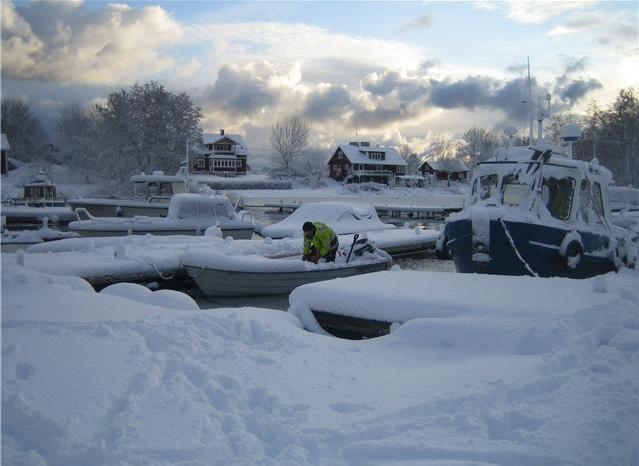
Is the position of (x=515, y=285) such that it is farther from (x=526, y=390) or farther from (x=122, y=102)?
(x=122, y=102)

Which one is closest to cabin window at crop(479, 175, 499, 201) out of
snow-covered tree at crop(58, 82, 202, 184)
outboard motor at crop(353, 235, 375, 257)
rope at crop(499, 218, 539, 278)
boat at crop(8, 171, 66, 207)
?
rope at crop(499, 218, 539, 278)

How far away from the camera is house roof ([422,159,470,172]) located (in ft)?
337

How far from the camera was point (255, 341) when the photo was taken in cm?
586

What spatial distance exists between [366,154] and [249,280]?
255 feet

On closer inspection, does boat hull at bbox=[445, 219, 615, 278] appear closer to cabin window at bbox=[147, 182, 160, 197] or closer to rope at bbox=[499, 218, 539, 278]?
rope at bbox=[499, 218, 539, 278]

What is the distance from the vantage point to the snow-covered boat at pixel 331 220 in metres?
21.3

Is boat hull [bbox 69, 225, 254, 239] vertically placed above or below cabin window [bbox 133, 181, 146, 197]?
below

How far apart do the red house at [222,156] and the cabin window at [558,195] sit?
2787 inches

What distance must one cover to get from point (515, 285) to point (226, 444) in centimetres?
559

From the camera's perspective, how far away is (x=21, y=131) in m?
77.5

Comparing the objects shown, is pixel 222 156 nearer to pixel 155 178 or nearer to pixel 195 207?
pixel 155 178

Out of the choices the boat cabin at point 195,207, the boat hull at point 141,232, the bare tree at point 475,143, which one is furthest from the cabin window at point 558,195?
the bare tree at point 475,143

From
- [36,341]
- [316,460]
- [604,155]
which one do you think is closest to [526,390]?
[316,460]

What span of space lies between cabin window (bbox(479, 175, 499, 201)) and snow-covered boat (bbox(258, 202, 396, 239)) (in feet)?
29.0
